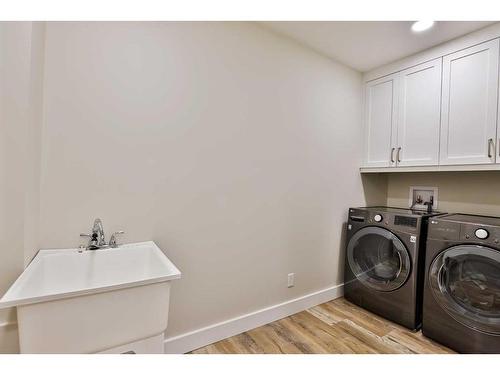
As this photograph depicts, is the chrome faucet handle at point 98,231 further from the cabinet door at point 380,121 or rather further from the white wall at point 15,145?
the cabinet door at point 380,121

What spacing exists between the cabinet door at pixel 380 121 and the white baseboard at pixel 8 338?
9.43 feet

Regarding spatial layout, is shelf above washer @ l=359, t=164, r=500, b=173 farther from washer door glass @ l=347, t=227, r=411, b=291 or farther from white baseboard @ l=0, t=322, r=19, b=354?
white baseboard @ l=0, t=322, r=19, b=354

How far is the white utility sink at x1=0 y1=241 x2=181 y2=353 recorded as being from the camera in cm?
85

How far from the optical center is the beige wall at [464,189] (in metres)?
2.09

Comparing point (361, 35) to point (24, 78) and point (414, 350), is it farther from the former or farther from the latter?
point (414, 350)

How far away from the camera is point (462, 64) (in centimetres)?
194

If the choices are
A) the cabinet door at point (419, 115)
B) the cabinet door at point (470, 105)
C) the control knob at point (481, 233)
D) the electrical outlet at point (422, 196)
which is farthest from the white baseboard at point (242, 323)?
the cabinet door at point (470, 105)

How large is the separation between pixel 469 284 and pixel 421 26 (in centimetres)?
188

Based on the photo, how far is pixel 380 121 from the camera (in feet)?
8.14

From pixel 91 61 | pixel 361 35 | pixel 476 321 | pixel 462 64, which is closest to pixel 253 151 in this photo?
pixel 91 61

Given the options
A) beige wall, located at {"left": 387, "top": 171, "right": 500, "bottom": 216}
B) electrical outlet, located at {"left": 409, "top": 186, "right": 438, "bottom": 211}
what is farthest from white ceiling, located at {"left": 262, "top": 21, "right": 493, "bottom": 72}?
electrical outlet, located at {"left": 409, "top": 186, "right": 438, "bottom": 211}

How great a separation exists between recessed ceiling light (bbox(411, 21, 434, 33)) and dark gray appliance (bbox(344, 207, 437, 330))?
4.66ft

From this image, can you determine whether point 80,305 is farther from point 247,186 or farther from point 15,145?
point 247,186

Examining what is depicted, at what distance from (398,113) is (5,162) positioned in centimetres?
284
